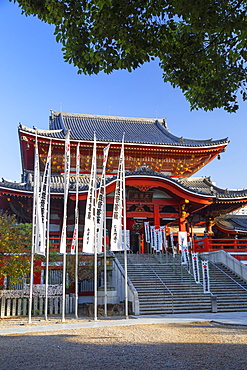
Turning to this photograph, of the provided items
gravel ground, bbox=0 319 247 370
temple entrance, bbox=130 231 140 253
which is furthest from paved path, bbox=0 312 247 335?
temple entrance, bbox=130 231 140 253

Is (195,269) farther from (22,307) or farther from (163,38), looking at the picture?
(163,38)

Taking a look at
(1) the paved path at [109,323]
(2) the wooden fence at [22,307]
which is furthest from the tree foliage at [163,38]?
(2) the wooden fence at [22,307]

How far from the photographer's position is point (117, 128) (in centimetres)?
3247

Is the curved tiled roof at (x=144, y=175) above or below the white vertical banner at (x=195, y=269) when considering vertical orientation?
above

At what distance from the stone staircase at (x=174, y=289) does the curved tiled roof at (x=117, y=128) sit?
1114 cm

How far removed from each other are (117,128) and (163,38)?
24808 mm

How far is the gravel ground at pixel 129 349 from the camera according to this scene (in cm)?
607

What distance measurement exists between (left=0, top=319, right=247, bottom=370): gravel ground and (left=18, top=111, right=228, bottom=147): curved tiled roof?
63.4 ft

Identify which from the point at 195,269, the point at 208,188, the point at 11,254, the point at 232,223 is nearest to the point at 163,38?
the point at 11,254

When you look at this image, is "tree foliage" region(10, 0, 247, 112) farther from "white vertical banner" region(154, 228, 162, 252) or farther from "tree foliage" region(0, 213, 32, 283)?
"white vertical banner" region(154, 228, 162, 252)

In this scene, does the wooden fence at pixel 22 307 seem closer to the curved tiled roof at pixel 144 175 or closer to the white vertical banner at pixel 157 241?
the white vertical banner at pixel 157 241

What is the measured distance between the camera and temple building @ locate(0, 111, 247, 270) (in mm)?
22734

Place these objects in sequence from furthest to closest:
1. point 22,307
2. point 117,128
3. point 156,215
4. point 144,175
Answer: point 117,128, point 156,215, point 144,175, point 22,307

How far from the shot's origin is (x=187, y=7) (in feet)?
Answer: 20.1
